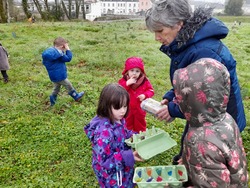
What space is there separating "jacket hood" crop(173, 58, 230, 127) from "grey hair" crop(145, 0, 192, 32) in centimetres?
62

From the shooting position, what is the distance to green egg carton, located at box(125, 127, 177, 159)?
92.2 inches

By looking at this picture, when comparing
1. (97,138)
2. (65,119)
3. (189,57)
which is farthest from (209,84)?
(65,119)

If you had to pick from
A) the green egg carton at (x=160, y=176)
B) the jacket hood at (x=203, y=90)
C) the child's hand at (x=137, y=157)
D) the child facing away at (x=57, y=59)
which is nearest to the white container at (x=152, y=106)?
the child's hand at (x=137, y=157)

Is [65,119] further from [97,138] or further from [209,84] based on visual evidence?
[209,84]

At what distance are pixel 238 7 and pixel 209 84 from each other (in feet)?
176

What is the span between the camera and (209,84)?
1568 mm

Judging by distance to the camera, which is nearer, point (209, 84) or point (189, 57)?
point (209, 84)

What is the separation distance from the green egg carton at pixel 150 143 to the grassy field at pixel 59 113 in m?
1.47

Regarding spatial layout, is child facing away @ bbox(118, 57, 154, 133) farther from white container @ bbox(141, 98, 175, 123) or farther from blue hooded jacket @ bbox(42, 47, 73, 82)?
blue hooded jacket @ bbox(42, 47, 73, 82)

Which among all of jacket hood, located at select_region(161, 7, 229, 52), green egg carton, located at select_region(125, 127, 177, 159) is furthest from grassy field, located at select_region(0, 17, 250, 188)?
jacket hood, located at select_region(161, 7, 229, 52)

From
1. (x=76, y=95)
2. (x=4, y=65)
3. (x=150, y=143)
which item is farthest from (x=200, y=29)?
(x=4, y=65)

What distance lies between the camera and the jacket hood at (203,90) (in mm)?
1581

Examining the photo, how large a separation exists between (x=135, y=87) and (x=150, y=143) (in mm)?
1402

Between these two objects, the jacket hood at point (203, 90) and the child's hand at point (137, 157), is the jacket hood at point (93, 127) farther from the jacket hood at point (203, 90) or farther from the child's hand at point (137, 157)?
the jacket hood at point (203, 90)
